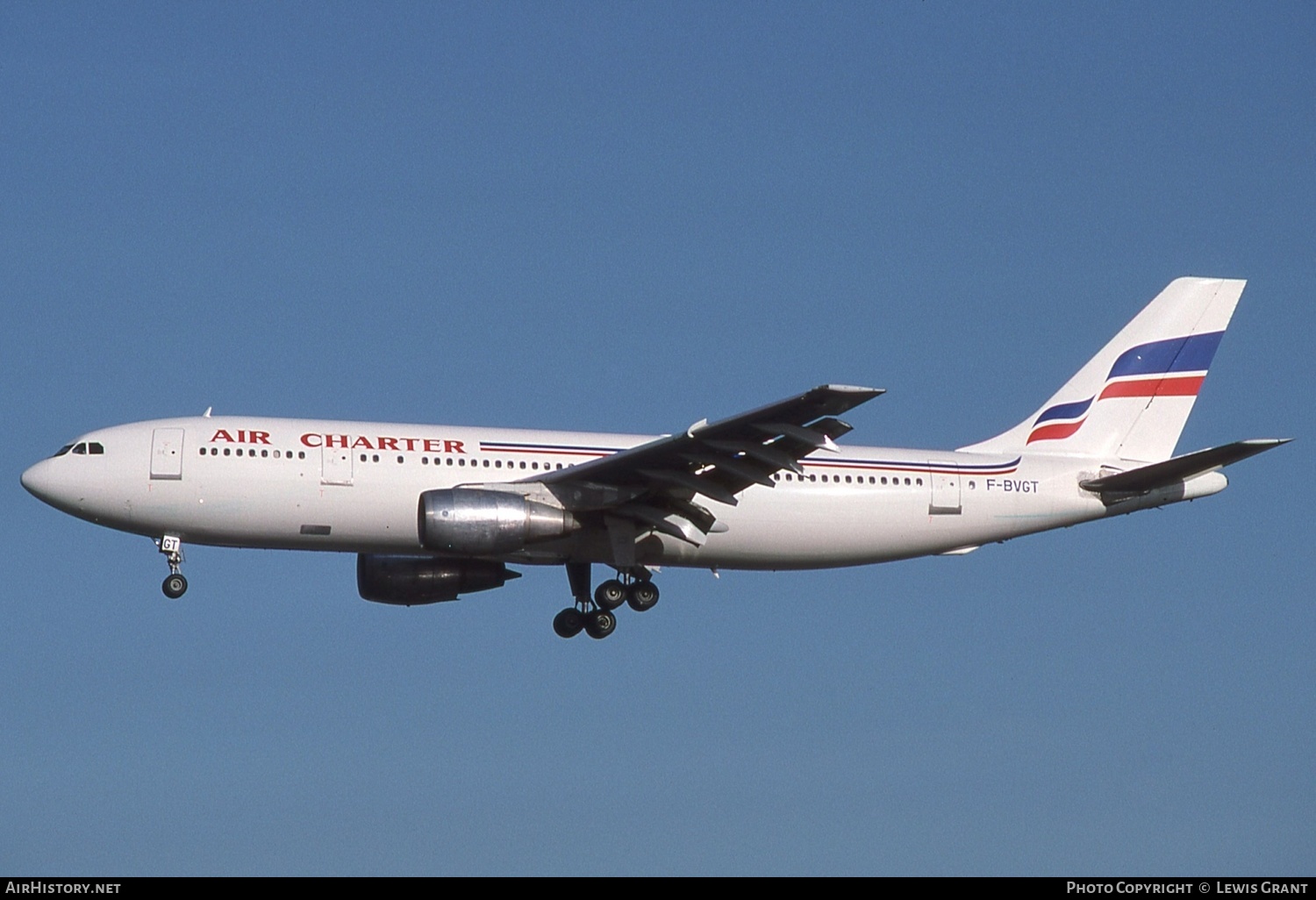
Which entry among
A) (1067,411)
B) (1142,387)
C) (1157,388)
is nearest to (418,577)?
(1067,411)

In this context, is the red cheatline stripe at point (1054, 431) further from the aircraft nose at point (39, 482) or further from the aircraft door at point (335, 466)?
the aircraft nose at point (39, 482)

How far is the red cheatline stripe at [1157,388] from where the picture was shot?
45.4 metres

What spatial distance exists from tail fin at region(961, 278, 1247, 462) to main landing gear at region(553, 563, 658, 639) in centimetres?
842

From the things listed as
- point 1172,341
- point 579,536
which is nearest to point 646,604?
point 579,536

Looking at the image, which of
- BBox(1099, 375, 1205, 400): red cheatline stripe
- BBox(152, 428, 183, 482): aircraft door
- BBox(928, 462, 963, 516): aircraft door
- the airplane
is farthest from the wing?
BBox(1099, 375, 1205, 400): red cheatline stripe

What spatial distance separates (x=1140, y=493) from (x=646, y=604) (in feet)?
36.6

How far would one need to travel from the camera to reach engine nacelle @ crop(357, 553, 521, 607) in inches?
1695

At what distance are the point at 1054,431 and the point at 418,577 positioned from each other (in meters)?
14.9

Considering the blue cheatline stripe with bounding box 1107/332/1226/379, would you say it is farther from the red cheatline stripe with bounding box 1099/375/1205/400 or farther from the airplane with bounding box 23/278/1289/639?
the airplane with bounding box 23/278/1289/639

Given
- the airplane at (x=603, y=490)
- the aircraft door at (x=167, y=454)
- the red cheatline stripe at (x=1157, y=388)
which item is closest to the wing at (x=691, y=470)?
the airplane at (x=603, y=490)

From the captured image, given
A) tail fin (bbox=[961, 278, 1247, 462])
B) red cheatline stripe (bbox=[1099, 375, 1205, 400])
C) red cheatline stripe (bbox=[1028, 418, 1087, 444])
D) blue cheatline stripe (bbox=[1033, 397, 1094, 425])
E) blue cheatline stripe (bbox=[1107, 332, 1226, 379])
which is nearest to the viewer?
red cheatline stripe (bbox=[1028, 418, 1087, 444])

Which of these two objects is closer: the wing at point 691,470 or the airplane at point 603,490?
the wing at point 691,470

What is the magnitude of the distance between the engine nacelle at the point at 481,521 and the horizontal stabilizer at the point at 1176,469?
12.5 metres
